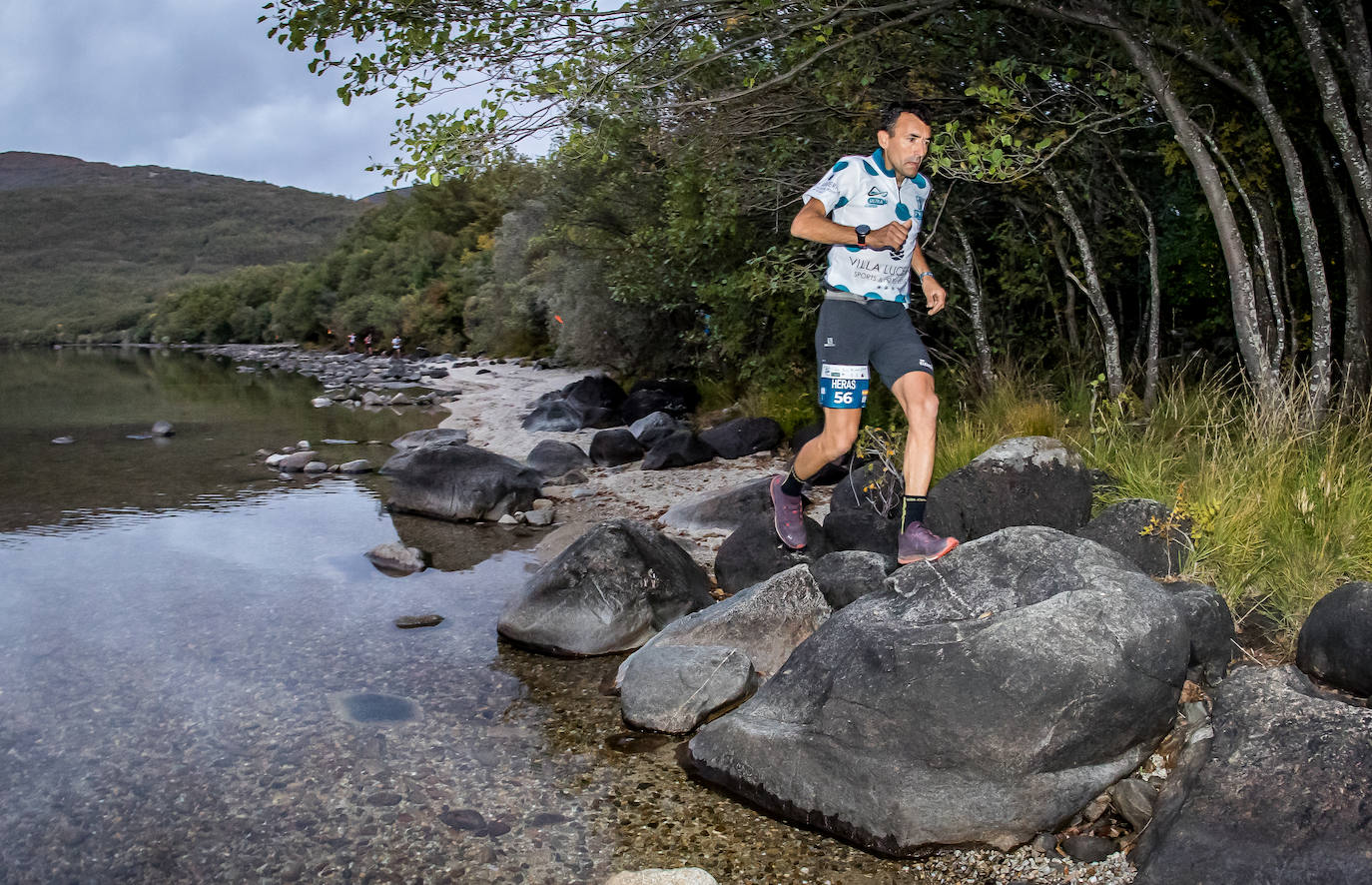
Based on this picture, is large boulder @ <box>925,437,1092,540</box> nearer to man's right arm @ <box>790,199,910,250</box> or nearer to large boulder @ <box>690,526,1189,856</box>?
large boulder @ <box>690,526,1189,856</box>

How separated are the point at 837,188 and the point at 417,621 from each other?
3.77 m

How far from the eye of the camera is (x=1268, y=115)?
6664 mm

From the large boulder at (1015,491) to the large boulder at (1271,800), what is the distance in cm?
240

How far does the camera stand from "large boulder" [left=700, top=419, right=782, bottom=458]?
40.2 ft

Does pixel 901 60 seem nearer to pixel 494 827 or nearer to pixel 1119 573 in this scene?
pixel 1119 573

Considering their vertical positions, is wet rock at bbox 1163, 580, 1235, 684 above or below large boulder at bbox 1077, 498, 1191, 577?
below

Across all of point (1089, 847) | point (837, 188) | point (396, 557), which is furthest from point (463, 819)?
point (396, 557)

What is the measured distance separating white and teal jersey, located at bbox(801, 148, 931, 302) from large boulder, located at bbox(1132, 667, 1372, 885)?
8.43 ft

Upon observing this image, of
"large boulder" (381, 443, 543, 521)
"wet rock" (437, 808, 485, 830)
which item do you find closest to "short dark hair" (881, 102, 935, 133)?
"wet rock" (437, 808, 485, 830)

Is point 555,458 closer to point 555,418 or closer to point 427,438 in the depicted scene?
point 427,438

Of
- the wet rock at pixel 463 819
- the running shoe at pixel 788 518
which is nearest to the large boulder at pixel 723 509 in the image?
the running shoe at pixel 788 518

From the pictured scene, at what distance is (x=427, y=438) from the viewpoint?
1593cm

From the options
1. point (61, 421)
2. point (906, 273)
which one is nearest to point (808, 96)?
point (906, 273)

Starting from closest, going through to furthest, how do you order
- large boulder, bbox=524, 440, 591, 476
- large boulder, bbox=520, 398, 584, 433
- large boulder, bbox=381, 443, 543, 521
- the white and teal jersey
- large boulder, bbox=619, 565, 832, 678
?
the white and teal jersey
large boulder, bbox=619, 565, 832, 678
large boulder, bbox=381, 443, 543, 521
large boulder, bbox=524, 440, 591, 476
large boulder, bbox=520, 398, 584, 433
